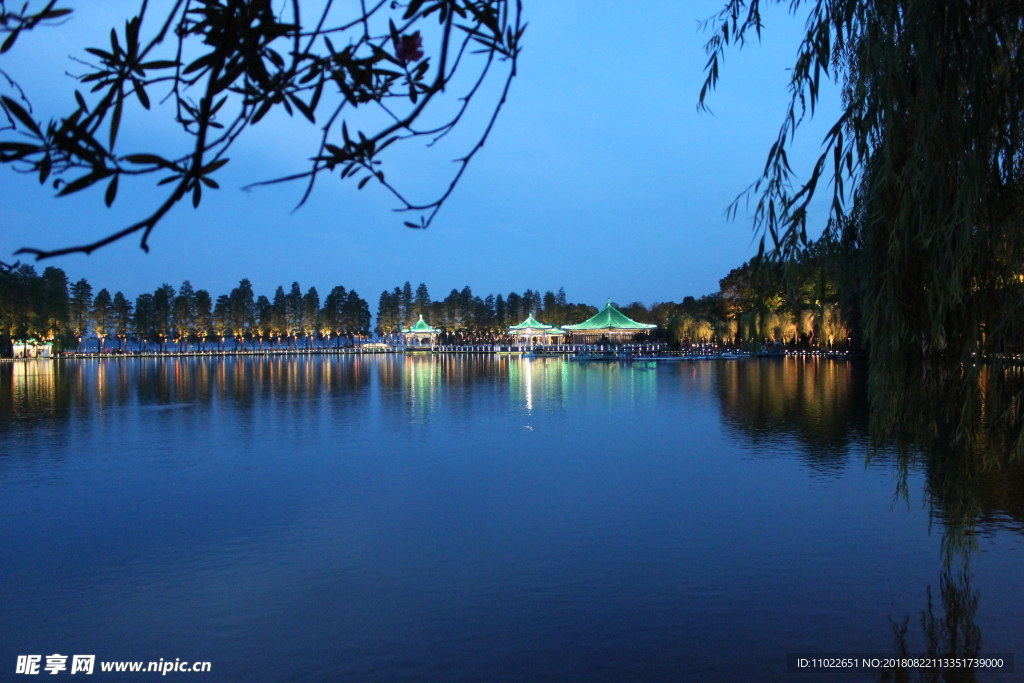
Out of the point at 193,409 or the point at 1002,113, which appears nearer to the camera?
the point at 1002,113

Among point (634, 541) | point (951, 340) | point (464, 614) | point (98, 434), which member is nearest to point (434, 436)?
point (98, 434)

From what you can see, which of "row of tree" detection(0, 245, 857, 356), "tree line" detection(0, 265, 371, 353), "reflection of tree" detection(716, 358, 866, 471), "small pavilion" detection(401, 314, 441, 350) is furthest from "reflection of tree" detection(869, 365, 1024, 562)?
"small pavilion" detection(401, 314, 441, 350)

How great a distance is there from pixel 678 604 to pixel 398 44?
5.52 metres

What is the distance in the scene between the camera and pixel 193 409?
20.2 m

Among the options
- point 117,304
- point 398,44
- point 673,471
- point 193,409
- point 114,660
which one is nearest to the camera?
point 398,44

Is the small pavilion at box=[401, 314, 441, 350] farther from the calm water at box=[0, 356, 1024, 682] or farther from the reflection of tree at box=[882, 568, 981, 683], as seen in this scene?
the reflection of tree at box=[882, 568, 981, 683]

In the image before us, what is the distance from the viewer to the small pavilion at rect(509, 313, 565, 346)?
8356 centimetres

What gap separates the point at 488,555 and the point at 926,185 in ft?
17.6

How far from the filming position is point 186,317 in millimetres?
76688

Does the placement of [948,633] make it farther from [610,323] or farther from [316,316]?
[316,316]

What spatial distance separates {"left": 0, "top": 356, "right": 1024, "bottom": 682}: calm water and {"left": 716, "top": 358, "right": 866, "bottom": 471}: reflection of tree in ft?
0.62

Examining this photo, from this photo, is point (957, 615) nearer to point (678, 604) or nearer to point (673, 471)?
point (678, 604)

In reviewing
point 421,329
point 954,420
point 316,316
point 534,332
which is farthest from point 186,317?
point 954,420

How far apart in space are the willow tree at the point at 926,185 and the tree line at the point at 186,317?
5911 cm
